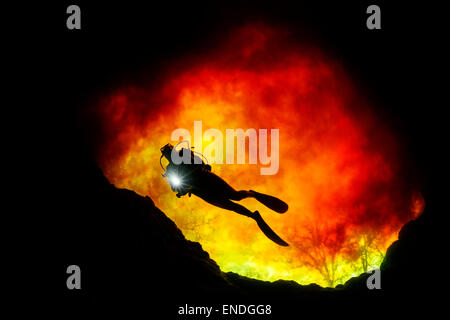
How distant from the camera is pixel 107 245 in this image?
26.0ft

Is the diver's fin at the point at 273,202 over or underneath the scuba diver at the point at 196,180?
underneath

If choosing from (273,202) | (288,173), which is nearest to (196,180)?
(273,202)

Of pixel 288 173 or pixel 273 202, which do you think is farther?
pixel 288 173

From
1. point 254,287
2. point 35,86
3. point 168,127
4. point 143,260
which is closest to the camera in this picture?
point 143,260

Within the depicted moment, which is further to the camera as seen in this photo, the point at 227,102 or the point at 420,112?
the point at 227,102

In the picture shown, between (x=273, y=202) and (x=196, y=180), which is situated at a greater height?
(x=196, y=180)

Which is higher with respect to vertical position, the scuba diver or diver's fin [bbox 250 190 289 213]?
the scuba diver

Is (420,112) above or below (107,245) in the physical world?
above

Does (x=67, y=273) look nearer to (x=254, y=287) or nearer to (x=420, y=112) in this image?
(x=254, y=287)

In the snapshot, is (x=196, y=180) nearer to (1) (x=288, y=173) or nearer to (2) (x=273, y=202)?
(2) (x=273, y=202)

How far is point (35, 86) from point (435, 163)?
53.7ft

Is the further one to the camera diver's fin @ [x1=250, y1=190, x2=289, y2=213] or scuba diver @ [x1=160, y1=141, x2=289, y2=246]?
diver's fin @ [x1=250, y1=190, x2=289, y2=213]

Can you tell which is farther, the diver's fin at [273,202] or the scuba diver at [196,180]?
the diver's fin at [273,202]
